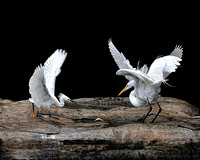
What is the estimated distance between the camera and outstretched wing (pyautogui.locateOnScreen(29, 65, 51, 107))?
19.1ft

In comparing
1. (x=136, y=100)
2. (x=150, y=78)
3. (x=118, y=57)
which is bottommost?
(x=136, y=100)

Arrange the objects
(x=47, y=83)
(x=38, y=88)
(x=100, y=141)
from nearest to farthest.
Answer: (x=100, y=141)
(x=38, y=88)
(x=47, y=83)

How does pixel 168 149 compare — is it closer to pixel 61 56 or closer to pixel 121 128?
pixel 121 128

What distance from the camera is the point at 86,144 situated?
5.28 meters

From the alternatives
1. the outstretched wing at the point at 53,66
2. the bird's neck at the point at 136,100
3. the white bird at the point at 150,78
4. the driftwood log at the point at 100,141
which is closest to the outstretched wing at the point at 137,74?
the white bird at the point at 150,78

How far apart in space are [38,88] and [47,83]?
0.51 m

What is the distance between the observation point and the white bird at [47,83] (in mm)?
5902

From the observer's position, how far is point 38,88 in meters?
6.11

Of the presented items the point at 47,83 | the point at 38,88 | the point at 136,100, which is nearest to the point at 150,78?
the point at 136,100

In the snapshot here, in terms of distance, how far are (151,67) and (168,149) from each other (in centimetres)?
129

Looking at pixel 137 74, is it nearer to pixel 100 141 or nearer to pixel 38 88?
pixel 100 141

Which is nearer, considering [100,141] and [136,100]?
[100,141]

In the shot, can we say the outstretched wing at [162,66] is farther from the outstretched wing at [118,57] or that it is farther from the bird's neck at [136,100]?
the outstretched wing at [118,57]

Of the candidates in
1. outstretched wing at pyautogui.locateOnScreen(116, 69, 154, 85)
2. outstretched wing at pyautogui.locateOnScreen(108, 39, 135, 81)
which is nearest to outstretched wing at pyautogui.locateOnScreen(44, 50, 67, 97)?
outstretched wing at pyautogui.locateOnScreen(108, 39, 135, 81)
